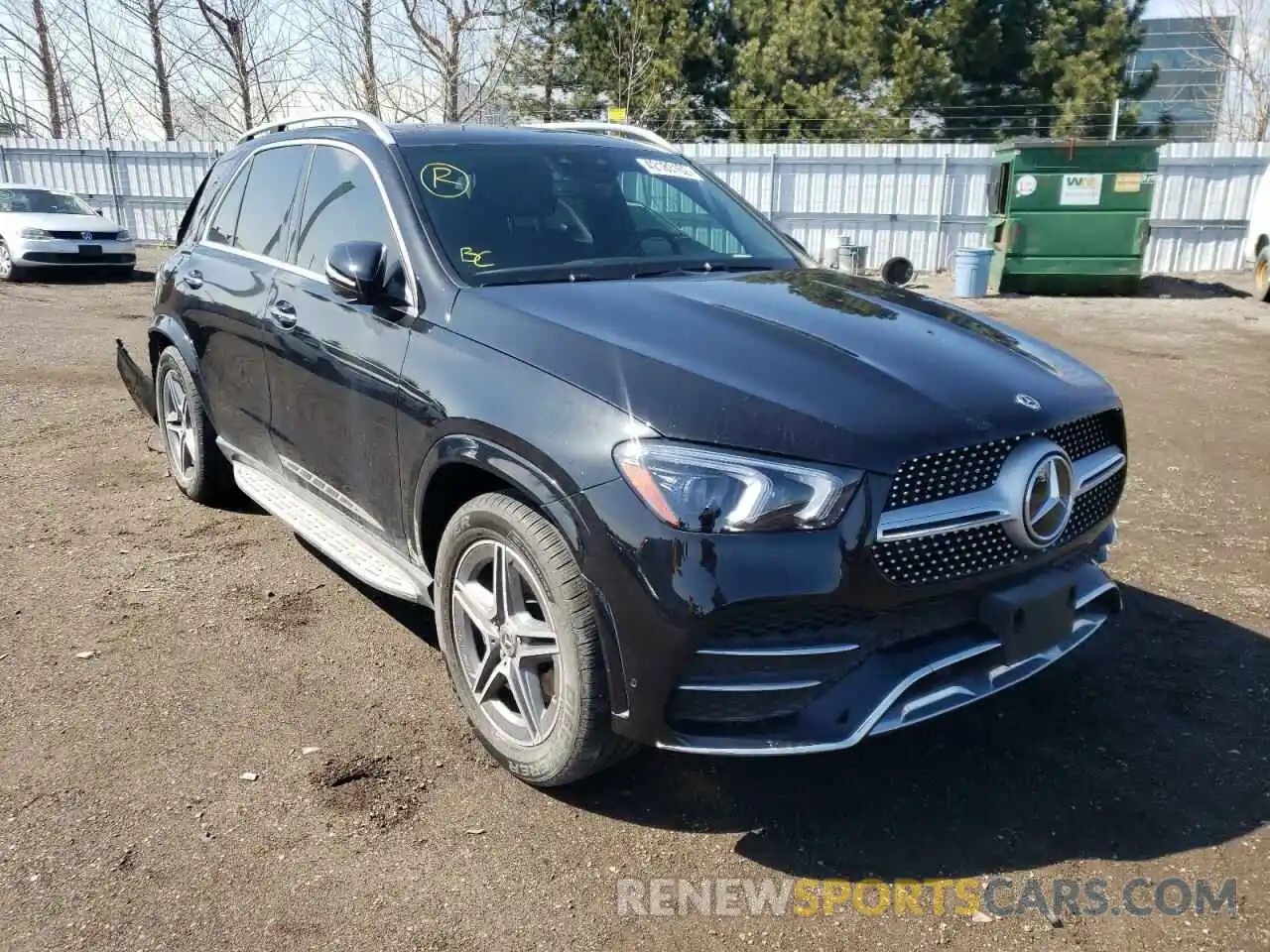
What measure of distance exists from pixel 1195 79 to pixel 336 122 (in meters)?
36.4

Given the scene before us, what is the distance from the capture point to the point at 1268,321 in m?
12.5

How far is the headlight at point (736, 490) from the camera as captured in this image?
2322 mm

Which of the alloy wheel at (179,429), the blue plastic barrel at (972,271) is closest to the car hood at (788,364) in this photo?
the alloy wheel at (179,429)

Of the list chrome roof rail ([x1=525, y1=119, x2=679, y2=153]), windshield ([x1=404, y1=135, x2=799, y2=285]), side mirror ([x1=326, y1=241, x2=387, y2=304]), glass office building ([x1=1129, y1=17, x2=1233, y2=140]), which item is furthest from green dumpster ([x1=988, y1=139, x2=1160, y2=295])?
side mirror ([x1=326, y1=241, x2=387, y2=304])

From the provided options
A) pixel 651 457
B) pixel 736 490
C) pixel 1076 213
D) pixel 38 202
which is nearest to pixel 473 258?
pixel 651 457

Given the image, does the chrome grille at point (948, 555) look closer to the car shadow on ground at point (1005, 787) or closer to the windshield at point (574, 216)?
the car shadow on ground at point (1005, 787)

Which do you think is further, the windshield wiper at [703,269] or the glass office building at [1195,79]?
the glass office building at [1195,79]

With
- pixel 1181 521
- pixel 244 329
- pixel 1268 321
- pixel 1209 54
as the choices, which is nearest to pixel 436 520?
pixel 244 329

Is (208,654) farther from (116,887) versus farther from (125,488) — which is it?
(125,488)

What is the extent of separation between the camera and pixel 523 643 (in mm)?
2822

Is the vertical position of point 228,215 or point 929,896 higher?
point 228,215

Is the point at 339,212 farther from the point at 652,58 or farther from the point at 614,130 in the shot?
the point at 652,58

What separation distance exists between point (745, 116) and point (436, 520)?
74.2ft

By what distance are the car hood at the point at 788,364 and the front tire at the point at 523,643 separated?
1.48 feet
